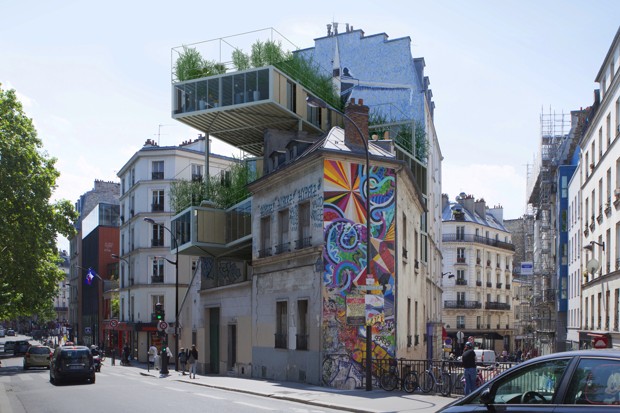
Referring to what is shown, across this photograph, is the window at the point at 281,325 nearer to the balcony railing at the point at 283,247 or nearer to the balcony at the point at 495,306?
the balcony railing at the point at 283,247

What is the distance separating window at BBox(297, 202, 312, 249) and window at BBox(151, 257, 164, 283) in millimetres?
39033

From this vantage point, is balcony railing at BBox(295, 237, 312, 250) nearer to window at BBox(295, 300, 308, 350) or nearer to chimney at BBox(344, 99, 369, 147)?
window at BBox(295, 300, 308, 350)

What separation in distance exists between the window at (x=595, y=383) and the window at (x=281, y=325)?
2163cm

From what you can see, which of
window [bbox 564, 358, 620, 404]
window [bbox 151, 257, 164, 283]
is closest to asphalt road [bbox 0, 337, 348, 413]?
window [bbox 564, 358, 620, 404]

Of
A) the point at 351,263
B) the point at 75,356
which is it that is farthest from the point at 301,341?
the point at 75,356

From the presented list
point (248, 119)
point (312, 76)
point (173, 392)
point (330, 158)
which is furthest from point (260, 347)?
point (312, 76)

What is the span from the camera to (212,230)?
38.1m

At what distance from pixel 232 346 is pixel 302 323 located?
10.0 metres

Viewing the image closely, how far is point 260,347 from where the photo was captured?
102 feet

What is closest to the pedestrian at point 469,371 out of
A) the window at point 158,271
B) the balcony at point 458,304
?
the window at point 158,271

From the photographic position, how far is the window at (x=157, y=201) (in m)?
65.8

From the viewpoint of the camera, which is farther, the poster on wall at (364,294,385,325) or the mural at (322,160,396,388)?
the mural at (322,160,396,388)

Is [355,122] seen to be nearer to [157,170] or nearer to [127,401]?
[127,401]

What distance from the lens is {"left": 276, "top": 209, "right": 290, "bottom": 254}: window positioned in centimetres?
2920
